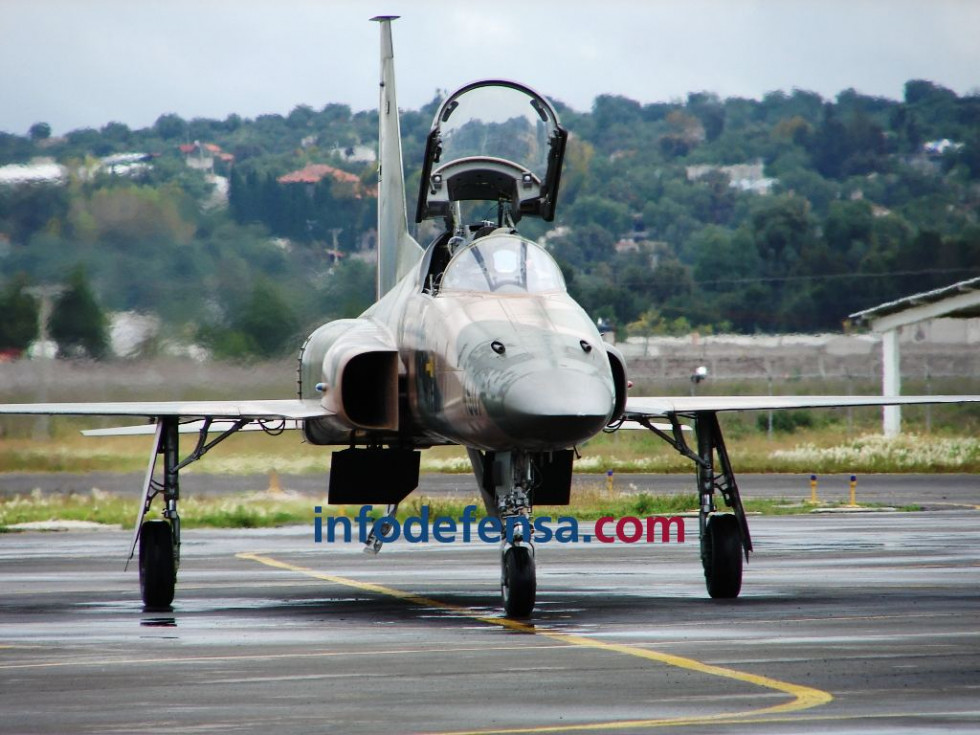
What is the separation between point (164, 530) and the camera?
1493 centimetres

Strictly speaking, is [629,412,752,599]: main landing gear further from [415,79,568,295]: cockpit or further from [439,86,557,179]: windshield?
[439,86,557,179]: windshield

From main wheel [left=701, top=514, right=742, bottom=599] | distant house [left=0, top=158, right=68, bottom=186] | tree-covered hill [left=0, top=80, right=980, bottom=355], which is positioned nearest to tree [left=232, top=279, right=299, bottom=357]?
tree-covered hill [left=0, top=80, right=980, bottom=355]

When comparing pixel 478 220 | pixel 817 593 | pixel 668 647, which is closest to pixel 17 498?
pixel 478 220

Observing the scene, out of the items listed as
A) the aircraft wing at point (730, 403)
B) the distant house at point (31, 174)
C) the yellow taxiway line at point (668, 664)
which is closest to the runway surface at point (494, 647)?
the yellow taxiway line at point (668, 664)

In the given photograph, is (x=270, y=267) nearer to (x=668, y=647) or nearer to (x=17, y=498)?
(x=17, y=498)

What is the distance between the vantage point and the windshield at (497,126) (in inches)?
598

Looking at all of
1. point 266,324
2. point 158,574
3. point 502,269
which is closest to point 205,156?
point 266,324

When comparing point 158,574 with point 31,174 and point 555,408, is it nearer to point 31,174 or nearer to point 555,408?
point 555,408

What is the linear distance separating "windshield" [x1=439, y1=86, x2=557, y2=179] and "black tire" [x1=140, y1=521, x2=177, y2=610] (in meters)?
4.32

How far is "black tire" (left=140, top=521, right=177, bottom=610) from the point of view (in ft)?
47.7

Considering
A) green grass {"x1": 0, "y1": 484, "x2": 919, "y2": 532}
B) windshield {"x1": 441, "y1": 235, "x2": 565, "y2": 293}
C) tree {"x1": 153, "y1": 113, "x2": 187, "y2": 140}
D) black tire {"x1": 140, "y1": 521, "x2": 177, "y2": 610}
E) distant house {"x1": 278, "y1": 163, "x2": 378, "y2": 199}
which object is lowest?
black tire {"x1": 140, "y1": 521, "x2": 177, "y2": 610}

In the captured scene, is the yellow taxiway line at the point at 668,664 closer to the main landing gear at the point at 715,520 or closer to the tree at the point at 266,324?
the main landing gear at the point at 715,520

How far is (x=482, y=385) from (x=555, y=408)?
0.80 meters

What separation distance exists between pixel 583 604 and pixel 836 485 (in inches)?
816
